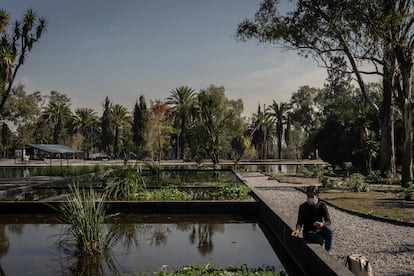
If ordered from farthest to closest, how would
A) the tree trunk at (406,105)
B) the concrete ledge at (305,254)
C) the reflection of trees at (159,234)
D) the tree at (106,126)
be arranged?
the tree at (106,126)
the tree trunk at (406,105)
the reflection of trees at (159,234)
the concrete ledge at (305,254)

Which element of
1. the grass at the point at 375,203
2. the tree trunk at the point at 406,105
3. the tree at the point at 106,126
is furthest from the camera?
the tree at the point at 106,126

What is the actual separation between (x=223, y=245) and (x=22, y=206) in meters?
6.64

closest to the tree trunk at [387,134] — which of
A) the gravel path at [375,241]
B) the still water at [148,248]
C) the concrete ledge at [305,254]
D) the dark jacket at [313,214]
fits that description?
the gravel path at [375,241]

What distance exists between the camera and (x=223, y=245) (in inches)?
333

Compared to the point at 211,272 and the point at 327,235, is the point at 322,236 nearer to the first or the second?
the point at 327,235

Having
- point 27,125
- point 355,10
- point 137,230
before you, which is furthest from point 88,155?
point 137,230

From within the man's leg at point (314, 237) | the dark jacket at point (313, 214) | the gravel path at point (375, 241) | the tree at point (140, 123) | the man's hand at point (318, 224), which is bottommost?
the gravel path at point (375, 241)

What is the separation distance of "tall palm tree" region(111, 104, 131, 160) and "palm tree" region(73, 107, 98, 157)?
15.9 feet

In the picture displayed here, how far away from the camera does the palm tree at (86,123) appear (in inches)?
2953

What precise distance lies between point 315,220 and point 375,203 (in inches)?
295

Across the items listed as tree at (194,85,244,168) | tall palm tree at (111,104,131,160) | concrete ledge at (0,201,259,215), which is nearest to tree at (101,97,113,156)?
tall palm tree at (111,104,131,160)

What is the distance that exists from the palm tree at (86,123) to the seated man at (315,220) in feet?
229

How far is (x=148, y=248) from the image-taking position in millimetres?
8156

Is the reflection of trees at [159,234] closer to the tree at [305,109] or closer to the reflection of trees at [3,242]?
the reflection of trees at [3,242]
